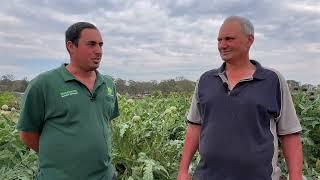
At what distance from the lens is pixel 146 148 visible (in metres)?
5.82

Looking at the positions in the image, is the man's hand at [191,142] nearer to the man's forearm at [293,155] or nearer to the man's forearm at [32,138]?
the man's forearm at [293,155]

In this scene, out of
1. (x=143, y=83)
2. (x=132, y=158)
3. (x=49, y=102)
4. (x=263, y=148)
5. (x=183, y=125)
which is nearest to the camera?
(x=263, y=148)

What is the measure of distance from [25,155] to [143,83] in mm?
10348

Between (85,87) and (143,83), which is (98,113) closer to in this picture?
(85,87)

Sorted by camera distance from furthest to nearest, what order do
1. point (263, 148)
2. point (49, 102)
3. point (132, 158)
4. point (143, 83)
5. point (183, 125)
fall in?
point (143, 83) < point (183, 125) < point (132, 158) < point (49, 102) < point (263, 148)

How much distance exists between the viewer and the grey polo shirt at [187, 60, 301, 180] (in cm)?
336

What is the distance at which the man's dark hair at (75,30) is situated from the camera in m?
3.68

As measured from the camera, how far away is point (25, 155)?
19.2 feet

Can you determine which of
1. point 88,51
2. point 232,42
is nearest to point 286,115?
point 232,42

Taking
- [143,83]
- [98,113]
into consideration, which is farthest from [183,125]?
[143,83]

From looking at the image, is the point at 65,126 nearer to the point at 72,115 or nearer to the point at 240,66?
the point at 72,115

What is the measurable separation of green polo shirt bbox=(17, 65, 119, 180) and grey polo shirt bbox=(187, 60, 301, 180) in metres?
0.68

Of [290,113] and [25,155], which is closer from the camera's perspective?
[290,113]

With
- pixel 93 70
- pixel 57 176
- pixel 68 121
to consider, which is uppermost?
pixel 93 70
